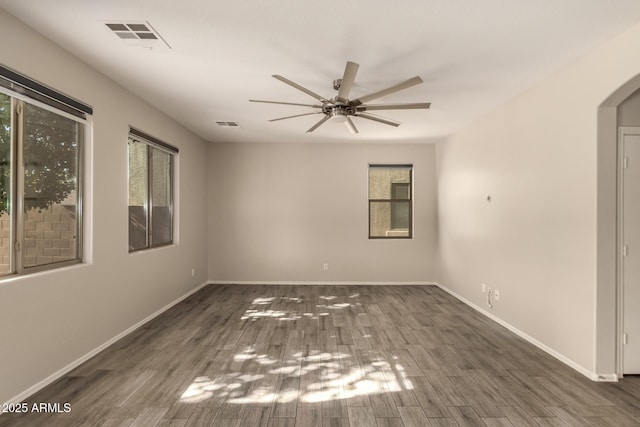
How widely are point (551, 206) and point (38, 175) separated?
4.48m

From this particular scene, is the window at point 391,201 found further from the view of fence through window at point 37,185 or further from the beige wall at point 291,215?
the view of fence through window at point 37,185

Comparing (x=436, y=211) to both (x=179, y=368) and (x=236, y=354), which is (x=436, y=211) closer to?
(x=236, y=354)

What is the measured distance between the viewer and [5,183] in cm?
240

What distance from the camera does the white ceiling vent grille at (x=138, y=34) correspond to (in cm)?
250

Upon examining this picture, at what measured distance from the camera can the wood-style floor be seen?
7.46ft

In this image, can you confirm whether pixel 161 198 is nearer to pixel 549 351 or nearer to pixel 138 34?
pixel 138 34

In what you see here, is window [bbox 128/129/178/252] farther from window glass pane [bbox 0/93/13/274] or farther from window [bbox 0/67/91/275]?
window glass pane [bbox 0/93/13/274]

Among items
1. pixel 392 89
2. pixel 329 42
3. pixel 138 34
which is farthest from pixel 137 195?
pixel 392 89

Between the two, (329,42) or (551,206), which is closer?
(329,42)

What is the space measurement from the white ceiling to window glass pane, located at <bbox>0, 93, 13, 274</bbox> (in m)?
0.67

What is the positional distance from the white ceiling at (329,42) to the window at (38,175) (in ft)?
1.68

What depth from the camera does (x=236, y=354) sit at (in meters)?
3.28

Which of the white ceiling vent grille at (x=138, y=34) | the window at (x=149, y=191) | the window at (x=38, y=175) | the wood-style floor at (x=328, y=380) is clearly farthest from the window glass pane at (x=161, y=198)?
the white ceiling vent grille at (x=138, y=34)

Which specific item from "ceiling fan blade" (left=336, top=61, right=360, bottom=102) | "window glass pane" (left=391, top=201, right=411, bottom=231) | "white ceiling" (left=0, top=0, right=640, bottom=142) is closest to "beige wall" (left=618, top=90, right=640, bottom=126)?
"white ceiling" (left=0, top=0, right=640, bottom=142)
